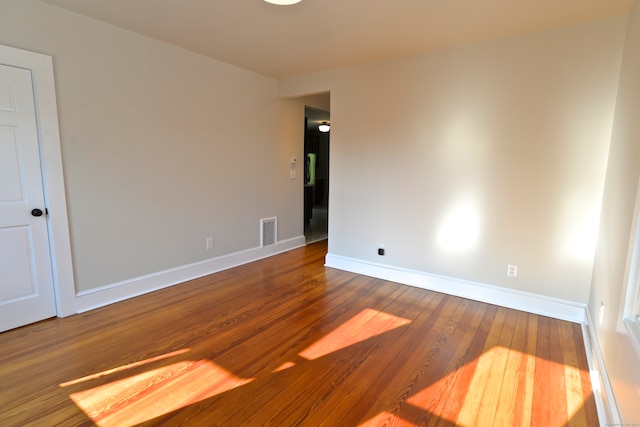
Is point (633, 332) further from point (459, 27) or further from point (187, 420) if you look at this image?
point (459, 27)

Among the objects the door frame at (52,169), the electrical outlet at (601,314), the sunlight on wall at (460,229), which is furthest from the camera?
the sunlight on wall at (460,229)

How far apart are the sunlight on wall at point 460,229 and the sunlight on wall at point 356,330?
1.08m

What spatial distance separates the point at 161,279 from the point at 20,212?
1.40 m

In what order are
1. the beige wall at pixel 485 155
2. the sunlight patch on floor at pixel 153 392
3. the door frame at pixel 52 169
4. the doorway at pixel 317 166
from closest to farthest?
the sunlight patch on floor at pixel 153 392 < the door frame at pixel 52 169 < the beige wall at pixel 485 155 < the doorway at pixel 317 166

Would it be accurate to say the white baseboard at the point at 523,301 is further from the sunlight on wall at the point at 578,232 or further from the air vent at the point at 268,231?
the air vent at the point at 268,231

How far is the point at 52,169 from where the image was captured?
2697 millimetres

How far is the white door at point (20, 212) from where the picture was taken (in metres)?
2.48

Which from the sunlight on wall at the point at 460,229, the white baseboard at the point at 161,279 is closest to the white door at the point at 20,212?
the white baseboard at the point at 161,279

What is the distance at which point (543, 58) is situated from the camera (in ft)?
9.27

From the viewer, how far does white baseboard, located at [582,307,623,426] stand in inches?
62.9

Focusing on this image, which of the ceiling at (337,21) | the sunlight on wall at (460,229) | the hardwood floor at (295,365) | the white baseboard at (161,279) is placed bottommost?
the hardwood floor at (295,365)

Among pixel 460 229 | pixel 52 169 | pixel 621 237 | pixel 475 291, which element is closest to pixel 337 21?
pixel 460 229

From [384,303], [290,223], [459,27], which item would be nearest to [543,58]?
[459,27]

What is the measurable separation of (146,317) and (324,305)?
165 centimetres
